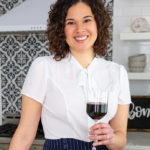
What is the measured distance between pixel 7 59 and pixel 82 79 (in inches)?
67.1

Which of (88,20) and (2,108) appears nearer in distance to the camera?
(88,20)

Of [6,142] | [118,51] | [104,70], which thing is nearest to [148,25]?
[118,51]

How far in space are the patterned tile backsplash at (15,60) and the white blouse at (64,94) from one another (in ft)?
4.74

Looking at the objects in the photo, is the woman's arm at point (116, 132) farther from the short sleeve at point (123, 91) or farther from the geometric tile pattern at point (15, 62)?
the geometric tile pattern at point (15, 62)

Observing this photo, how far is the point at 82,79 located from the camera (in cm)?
106

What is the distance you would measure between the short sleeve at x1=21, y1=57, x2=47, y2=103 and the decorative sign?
134 cm

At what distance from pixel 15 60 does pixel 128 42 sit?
4.14 feet

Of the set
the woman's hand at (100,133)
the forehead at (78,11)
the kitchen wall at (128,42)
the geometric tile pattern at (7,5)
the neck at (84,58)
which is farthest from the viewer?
the geometric tile pattern at (7,5)

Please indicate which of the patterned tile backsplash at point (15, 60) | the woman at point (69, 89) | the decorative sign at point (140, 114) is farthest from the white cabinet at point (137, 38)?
the woman at point (69, 89)

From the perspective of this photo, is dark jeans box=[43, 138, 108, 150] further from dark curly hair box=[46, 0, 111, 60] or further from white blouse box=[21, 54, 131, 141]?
dark curly hair box=[46, 0, 111, 60]

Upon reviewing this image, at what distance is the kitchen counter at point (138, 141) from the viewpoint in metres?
1.80

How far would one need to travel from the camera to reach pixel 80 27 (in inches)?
39.7

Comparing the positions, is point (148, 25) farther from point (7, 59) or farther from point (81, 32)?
point (7, 59)

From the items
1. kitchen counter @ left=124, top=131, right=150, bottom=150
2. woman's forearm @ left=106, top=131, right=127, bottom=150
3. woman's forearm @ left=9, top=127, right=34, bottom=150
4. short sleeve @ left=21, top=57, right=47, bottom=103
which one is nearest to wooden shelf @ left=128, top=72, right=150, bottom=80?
kitchen counter @ left=124, top=131, right=150, bottom=150
